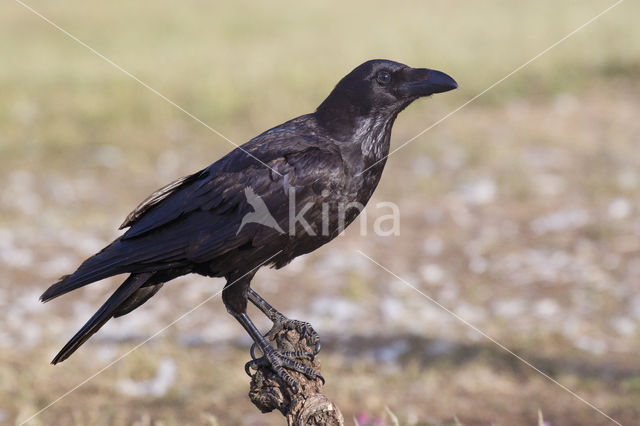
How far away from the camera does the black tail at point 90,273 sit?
3424 mm

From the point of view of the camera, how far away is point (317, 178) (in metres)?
3.39

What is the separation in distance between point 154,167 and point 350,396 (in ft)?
19.0

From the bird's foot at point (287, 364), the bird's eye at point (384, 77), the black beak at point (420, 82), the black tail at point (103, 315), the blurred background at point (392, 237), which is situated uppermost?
the bird's eye at point (384, 77)

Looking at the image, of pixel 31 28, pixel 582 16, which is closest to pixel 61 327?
pixel 582 16

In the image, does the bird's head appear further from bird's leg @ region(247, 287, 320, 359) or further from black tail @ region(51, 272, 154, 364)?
black tail @ region(51, 272, 154, 364)

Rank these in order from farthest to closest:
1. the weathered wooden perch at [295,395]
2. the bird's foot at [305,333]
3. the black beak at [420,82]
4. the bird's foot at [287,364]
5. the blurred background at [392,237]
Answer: the blurred background at [392,237] → the black beak at [420,82] → the bird's foot at [305,333] → the bird's foot at [287,364] → the weathered wooden perch at [295,395]

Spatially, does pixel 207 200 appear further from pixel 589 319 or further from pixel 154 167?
pixel 154 167

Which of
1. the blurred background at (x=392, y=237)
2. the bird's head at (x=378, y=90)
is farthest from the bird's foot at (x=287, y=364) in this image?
the bird's head at (x=378, y=90)

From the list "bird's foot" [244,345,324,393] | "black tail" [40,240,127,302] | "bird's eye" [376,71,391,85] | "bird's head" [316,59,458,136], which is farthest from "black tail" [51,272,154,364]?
"bird's eye" [376,71,391,85]

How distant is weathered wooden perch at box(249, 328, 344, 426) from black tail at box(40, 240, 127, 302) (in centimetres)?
76

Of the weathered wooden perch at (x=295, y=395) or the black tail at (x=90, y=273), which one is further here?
the black tail at (x=90, y=273)

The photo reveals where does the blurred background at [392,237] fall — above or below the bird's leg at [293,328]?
below

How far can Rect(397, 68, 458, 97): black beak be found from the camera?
3.62 metres

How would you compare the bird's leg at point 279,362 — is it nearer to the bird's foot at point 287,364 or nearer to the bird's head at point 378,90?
the bird's foot at point 287,364
